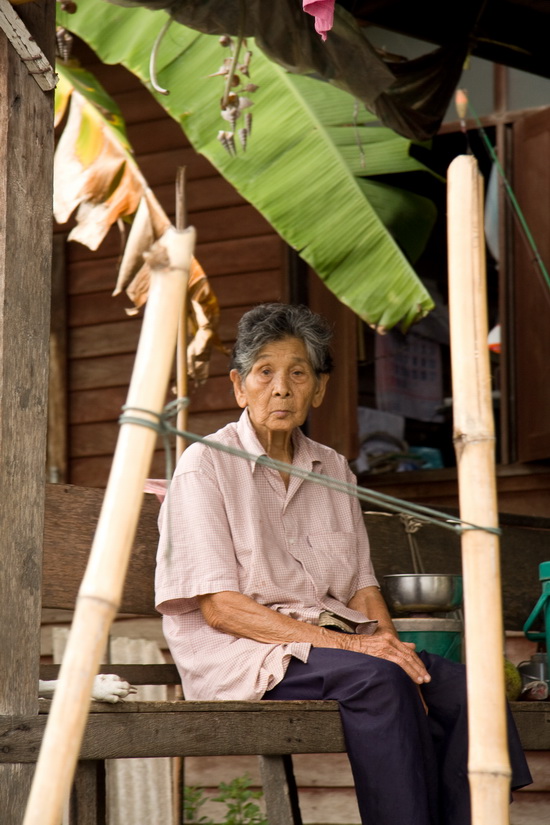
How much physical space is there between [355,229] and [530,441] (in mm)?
1119

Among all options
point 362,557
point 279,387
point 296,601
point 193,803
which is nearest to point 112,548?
point 296,601

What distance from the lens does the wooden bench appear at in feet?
7.11

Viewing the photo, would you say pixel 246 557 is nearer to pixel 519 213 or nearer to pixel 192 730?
pixel 192 730

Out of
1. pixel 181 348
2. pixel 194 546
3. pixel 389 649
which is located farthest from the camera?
pixel 181 348

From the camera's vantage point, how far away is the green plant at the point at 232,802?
4.38 meters

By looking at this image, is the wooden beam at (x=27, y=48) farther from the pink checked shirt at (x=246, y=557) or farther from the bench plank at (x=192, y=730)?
the bench plank at (x=192, y=730)

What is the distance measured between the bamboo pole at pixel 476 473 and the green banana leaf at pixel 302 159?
232cm

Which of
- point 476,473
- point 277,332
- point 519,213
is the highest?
point 519,213

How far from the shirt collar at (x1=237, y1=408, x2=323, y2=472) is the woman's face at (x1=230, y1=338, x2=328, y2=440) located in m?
0.03

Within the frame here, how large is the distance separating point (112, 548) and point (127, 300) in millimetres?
4090

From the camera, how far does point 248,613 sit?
2.70m

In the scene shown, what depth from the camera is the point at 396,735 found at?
7.86ft

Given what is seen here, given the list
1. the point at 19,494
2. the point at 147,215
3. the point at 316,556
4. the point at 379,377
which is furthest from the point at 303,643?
the point at 379,377

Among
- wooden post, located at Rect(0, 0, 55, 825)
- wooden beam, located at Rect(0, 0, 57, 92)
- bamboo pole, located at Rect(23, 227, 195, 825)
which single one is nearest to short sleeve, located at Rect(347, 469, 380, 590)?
wooden post, located at Rect(0, 0, 55, 825)
